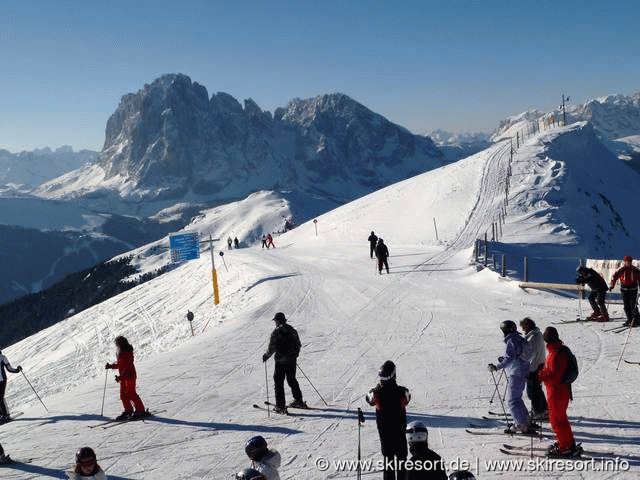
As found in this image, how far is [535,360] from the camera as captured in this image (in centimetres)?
987

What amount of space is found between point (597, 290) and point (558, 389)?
10.7m

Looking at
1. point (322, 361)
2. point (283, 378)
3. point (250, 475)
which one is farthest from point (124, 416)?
point (250, 475)

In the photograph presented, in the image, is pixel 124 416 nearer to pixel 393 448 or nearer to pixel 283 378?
pixel 283 378

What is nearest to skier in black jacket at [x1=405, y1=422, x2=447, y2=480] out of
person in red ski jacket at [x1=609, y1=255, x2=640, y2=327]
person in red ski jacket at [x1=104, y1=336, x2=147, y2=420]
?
person in red ski jacket at [x1=104, y1=336, x2=147, y2=420]

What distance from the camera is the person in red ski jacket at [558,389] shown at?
845cm

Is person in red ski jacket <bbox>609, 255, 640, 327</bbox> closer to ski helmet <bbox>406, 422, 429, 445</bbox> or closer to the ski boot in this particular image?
ski helmet <bbox>406, 422, 429, 445</bbox>

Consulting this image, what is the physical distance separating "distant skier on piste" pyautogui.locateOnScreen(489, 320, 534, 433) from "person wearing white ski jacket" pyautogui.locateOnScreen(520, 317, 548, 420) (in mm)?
145

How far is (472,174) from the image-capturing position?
6278 centimetres

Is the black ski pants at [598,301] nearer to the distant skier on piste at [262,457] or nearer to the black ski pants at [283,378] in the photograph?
the black ski pants at [283,378]

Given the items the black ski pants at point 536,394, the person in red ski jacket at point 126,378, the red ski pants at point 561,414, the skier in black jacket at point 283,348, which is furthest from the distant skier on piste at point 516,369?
the person in red ski jacket at point 126,378

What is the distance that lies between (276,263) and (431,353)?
23950mm

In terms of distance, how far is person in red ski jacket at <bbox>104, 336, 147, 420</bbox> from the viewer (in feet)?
40.7

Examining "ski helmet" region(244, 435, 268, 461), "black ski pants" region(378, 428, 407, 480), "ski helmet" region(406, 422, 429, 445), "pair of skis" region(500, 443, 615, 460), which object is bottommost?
"pair of skis" region(500, 443, 615, 460)

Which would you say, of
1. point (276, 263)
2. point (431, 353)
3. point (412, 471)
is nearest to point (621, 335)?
point (431, 353)
